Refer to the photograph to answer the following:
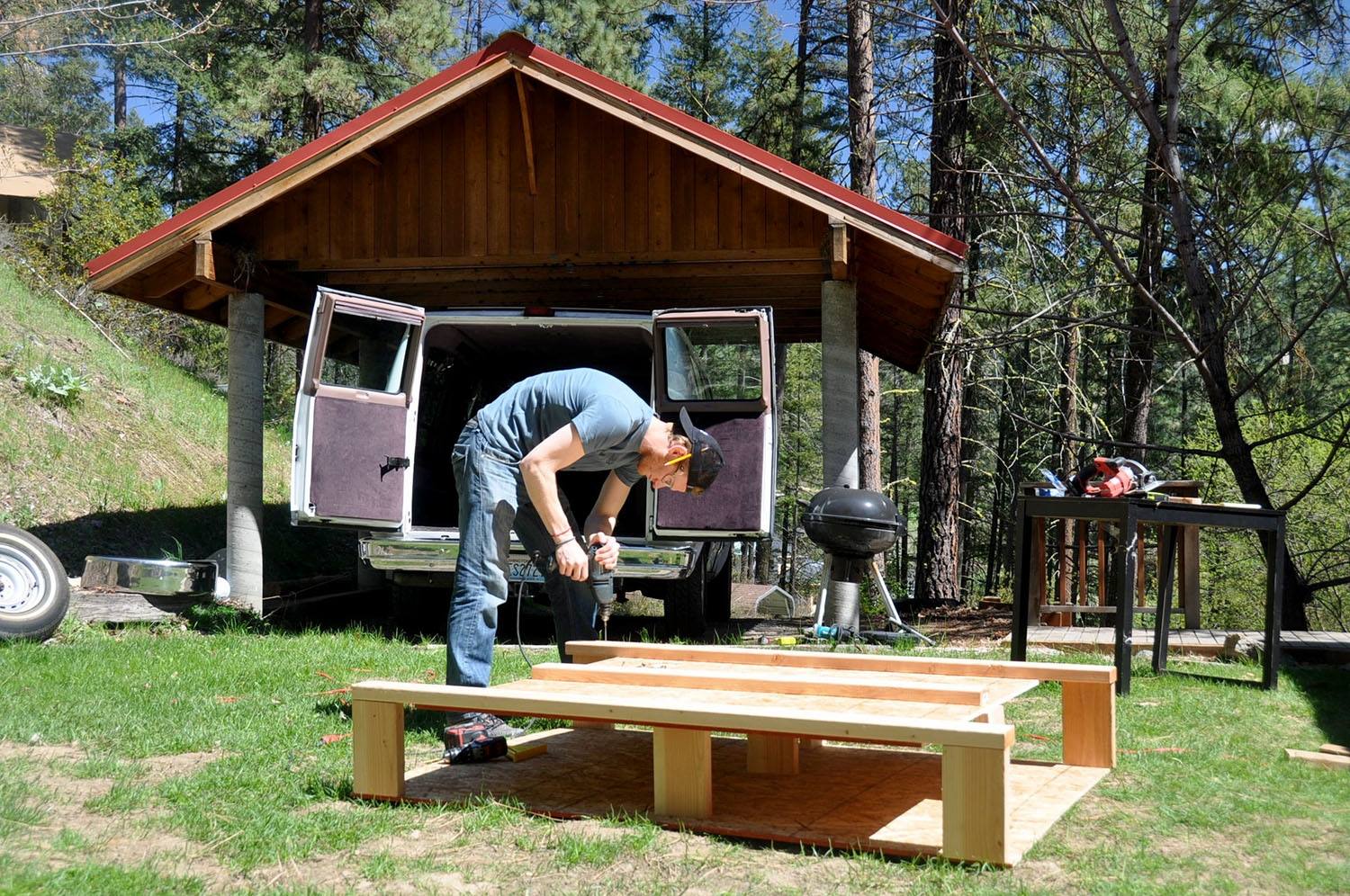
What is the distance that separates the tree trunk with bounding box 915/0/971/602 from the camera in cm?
1218

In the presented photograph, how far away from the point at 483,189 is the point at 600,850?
20.6 feet

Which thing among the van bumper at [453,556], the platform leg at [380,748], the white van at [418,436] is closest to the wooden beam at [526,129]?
the white van at [418,436]

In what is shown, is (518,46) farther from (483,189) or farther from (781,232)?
(781,232)

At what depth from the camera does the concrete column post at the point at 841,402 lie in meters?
8.10

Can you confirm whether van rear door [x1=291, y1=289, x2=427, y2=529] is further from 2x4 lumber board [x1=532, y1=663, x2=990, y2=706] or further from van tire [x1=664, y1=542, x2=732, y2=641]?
2x4 lumber board [x1=532, y1=663, x2=990, y2=706]

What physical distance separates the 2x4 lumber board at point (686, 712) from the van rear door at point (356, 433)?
4.32 metres

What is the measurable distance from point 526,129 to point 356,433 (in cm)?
242

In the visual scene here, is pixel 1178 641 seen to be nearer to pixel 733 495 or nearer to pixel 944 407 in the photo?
pixel 733 495

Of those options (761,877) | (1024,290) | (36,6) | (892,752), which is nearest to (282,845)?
(761,877)

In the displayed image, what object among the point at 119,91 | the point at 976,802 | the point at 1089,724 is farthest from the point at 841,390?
the point at 119,91

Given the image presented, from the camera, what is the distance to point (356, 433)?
7.64m

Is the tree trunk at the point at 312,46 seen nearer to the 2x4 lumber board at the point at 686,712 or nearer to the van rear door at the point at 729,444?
the van rear door at the point at 729,444

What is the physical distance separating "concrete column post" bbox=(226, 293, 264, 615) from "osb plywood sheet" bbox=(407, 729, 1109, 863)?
4.84 metres

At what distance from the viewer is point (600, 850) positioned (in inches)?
114
